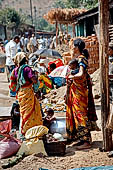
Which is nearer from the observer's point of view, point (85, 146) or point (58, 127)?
point (85, 146)

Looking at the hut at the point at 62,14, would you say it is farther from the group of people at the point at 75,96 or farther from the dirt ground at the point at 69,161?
the dirt ground at the point at 69,161

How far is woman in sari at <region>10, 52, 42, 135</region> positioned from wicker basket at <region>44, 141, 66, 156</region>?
681mm

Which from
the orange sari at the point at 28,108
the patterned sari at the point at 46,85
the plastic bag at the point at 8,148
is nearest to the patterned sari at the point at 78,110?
the orange sari at the point at 28,108

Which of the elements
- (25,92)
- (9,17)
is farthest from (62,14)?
(9,17)

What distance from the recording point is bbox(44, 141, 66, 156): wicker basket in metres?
4.32

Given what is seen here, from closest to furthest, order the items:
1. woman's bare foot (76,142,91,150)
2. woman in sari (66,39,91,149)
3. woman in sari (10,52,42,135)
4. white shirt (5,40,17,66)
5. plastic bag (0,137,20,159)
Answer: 1. plastic bag (0,137,20,159)
2. woman in sari (66,39,91,149)
3. woman's bare foot (76,142,91,150)
4. woman in sari (10,52,42,135)
5. white shirt (5,40,17,66)

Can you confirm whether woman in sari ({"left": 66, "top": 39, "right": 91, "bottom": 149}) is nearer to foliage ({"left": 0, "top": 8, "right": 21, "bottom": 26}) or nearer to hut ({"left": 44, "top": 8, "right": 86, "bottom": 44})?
hut ({"left": 44, "top": 8, "right": 86, "bottom": 44})

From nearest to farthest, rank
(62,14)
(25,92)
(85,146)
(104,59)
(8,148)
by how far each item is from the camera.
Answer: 1. (104,59)
2. (8,148)
3. (85,146)
4. (25,92)
5. (62,14)

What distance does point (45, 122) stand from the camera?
5.29m

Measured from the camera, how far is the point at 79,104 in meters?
4.43

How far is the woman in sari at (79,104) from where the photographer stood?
440 centimetres

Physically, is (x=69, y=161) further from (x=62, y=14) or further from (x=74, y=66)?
(x=62, y=14)

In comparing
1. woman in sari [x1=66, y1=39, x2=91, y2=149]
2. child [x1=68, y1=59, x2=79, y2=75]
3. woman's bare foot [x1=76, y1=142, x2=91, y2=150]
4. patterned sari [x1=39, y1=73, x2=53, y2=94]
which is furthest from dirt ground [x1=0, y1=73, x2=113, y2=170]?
patterned sari [x1=39, y1=73, x2=53, y2=94]

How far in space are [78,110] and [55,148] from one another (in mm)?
693
